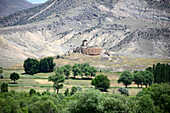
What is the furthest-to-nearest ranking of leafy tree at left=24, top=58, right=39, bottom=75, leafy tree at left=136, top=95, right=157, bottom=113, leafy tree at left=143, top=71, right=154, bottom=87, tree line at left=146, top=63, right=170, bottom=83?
1. leafy tree at left=24, top=58, right=39, bottom=75
2. tree line at left=146, top=63, right=170, bottom=83
3. leafy tree at left=143, top=71, right=154, bottom=87
4. leafy tree at left=136, top=95, right=157, bottom=113

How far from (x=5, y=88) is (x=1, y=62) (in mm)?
85440

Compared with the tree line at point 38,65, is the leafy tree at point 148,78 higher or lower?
lower

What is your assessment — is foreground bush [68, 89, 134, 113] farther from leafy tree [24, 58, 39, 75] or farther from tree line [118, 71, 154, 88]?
leafy tree [24, 58, 39, 75]

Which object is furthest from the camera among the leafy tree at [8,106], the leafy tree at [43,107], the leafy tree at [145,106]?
the leafy tree at [43,107]

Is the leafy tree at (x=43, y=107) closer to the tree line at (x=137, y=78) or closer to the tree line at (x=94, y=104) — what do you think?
the tree line at (x=94, y=104)

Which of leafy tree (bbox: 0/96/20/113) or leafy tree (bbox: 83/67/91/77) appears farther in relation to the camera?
leafy tree (bbox: 83/67/91/77)

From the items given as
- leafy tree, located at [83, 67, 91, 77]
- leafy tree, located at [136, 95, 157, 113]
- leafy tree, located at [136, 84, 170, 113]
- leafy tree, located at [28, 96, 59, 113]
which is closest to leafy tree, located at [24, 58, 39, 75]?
leafy tree, located at [83, 67, 91, 77]

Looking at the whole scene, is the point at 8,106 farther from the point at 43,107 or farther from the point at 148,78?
the point at 148,78

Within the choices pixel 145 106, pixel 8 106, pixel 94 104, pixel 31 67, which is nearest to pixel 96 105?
pixel 94 104

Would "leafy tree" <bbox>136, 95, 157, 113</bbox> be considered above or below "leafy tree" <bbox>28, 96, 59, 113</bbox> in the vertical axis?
above

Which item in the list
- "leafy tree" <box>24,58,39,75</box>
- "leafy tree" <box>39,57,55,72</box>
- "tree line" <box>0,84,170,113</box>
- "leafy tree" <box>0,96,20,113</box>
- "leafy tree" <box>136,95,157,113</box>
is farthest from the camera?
"leafy tree" <box>39,57,55,72</box>

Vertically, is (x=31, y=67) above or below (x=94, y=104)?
above

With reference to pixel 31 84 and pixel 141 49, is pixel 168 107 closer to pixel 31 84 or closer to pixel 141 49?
pixel 31 84

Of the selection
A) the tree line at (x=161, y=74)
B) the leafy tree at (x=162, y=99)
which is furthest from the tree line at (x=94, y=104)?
the tree line at (x=161, y=74)
